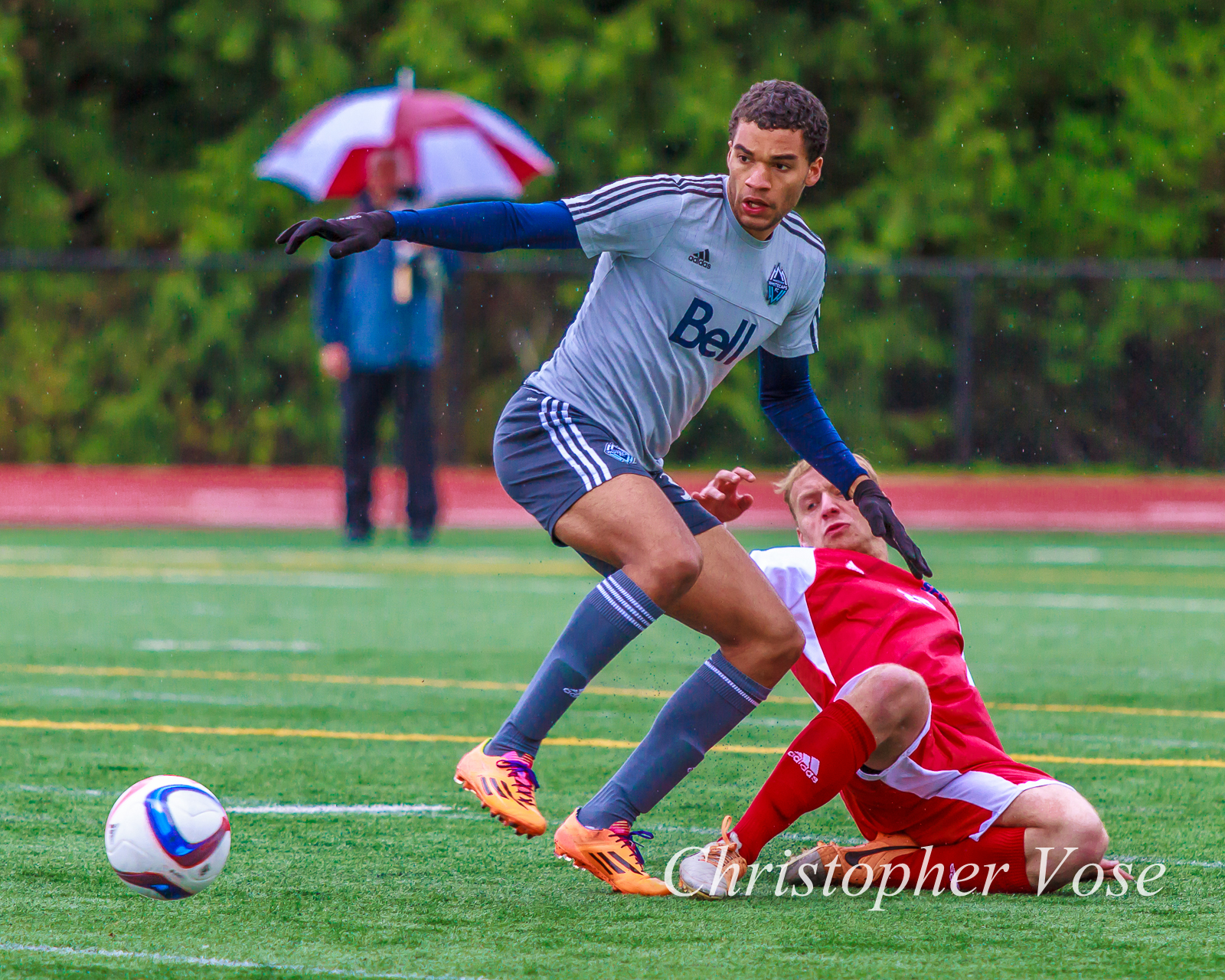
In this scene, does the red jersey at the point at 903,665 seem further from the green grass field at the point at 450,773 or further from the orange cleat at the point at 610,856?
the orange cleat at the point at 610,856

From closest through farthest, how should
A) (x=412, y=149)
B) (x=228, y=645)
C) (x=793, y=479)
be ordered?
(x=793, y=479) → (x=228, y=645) → (x=412, y=149)

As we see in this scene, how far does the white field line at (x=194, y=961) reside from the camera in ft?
10.6

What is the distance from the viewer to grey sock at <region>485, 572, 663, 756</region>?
4.12 m

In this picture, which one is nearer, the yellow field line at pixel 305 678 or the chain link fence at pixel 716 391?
the yellow field line at pixel 305 678

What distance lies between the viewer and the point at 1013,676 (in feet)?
25.6

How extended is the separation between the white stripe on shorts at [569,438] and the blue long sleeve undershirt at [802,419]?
22.8 inches

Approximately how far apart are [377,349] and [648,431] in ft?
29.6

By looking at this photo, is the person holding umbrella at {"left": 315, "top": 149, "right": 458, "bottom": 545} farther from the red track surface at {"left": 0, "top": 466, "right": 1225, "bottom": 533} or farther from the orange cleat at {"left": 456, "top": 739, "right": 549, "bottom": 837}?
the orange cleat at {"left": 456, "top": 739, "right": 549, "bottom": 837}

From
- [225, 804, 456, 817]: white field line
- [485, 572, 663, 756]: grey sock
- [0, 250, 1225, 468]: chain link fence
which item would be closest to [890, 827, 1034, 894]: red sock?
[485, 572, 663, 756]: grey sock

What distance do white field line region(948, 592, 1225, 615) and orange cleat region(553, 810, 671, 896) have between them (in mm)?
6549

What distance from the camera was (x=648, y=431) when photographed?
14.5ft

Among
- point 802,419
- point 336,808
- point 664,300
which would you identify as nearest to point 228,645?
point 336,808

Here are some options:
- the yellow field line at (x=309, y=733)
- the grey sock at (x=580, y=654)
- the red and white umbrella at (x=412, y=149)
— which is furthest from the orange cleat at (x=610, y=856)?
the red and white umbrella at (x=412, y=149)

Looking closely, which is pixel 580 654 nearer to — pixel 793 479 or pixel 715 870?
pixel 715 870
